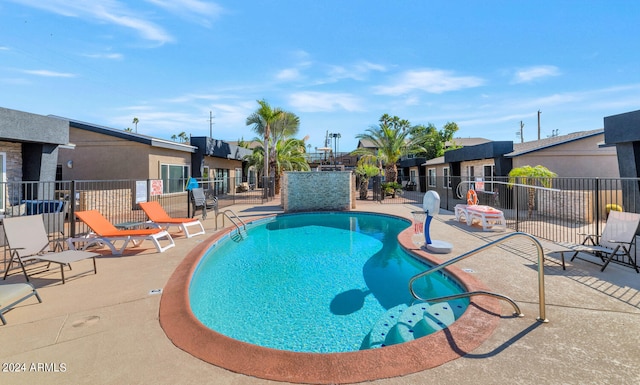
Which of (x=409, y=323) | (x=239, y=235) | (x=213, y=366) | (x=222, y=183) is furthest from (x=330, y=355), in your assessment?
(x=222, y=183)

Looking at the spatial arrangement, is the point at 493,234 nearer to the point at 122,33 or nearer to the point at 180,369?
the point at 180,369

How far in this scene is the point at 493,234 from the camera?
9.20 m

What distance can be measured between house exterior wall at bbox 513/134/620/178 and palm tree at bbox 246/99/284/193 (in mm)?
16754

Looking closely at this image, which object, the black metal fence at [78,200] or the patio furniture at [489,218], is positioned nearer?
the black metal fence at [78,200]

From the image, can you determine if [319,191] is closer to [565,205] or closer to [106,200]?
[106,200]

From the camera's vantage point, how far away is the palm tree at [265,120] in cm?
2222

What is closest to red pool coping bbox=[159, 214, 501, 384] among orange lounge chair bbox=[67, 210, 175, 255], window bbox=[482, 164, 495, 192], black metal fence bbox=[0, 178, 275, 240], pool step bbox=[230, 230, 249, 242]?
orange lounge chair bbox=[67, 210, 175, 255]

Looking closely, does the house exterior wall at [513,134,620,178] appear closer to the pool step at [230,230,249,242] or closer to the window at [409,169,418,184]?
the window at [409,169,418,184]

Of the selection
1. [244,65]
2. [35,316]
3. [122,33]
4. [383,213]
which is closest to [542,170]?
[383,213]

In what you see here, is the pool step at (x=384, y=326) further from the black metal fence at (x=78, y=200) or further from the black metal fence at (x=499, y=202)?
the black metal fence at (x=78, y=200)

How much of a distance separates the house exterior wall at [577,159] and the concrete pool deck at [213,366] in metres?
12.8

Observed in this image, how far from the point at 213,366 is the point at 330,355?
1163mm

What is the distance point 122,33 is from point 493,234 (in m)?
15.2

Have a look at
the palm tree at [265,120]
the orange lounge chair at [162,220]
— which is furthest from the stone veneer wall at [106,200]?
the palm tree at [265,120]
